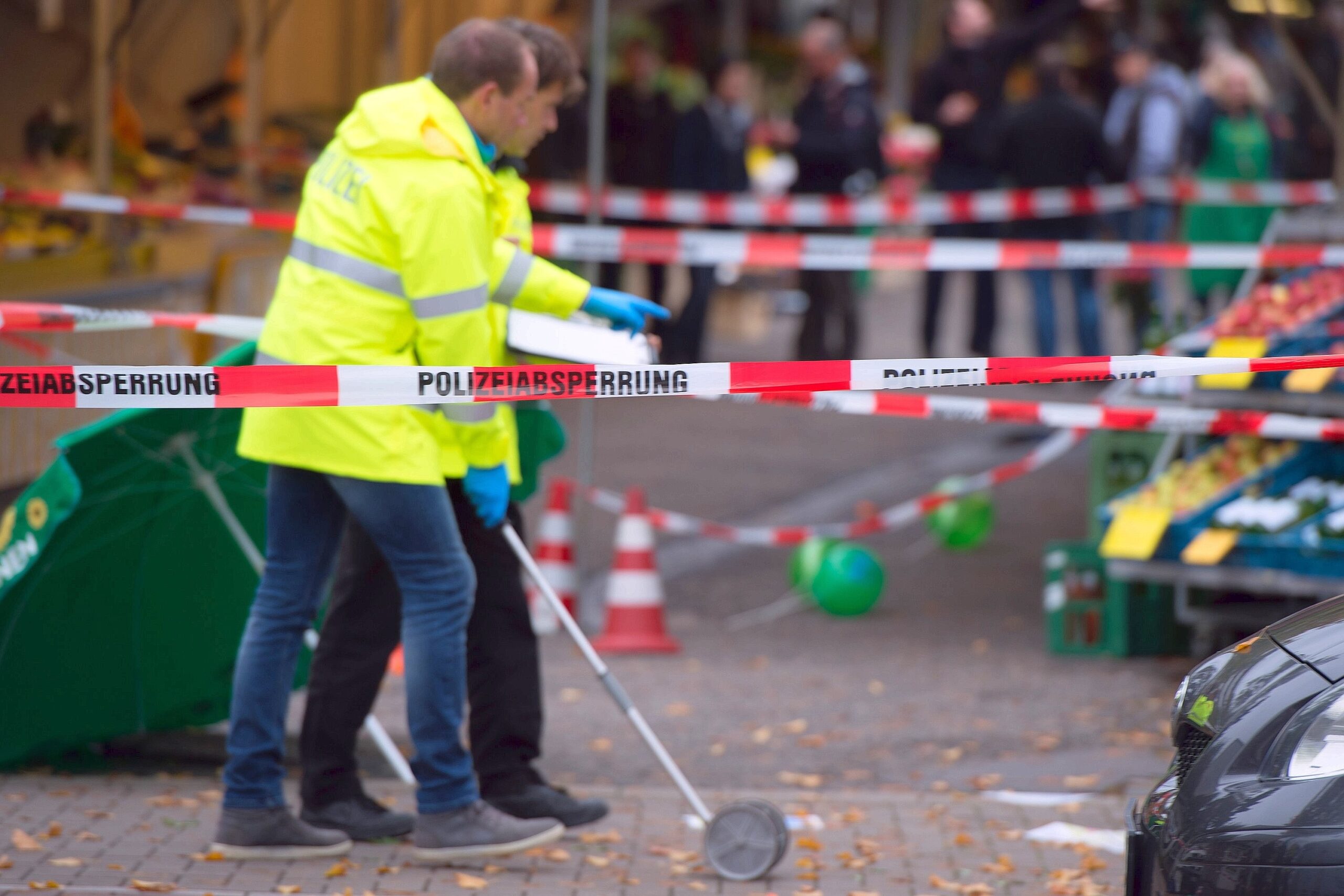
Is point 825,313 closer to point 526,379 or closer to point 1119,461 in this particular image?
point 1119,461

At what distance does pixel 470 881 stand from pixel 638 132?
35.8ft

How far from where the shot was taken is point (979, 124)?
1325 cm

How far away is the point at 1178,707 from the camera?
3469mm

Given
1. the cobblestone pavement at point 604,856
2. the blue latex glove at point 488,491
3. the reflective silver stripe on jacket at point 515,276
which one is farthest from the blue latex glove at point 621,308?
the cobblestone pavement at point 604,856

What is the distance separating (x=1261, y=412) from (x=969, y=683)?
4.63 feet

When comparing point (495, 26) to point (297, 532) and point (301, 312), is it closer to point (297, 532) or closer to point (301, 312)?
point (301, 312)

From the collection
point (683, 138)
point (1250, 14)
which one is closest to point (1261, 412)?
point (683, 138)

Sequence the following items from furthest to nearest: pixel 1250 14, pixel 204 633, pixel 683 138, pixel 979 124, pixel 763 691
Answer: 1. pixel 1250 14
2. pixel 683 138
3. pixel 979 124
4. pixel 763 691
5. pixel 204 633

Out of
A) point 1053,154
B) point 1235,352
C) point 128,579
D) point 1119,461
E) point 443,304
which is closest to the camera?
point 443,304

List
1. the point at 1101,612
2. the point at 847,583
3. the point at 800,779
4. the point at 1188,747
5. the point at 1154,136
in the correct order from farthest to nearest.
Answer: the point at 1154,136 → the point at 847,583 → the point at 1101,612 → the point at 800,779 → the point at 1188,747

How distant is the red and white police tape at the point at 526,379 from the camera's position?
3805 mm

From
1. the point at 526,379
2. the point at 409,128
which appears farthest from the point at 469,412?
the point at 409,128

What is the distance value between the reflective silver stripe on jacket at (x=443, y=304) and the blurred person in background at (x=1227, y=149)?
8882 millimetres

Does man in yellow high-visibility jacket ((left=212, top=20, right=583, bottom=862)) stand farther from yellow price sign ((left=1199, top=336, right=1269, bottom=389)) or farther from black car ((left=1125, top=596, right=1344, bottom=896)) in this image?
yellow price sign ((left=1199, top=336, right=1269, bottom=389))
